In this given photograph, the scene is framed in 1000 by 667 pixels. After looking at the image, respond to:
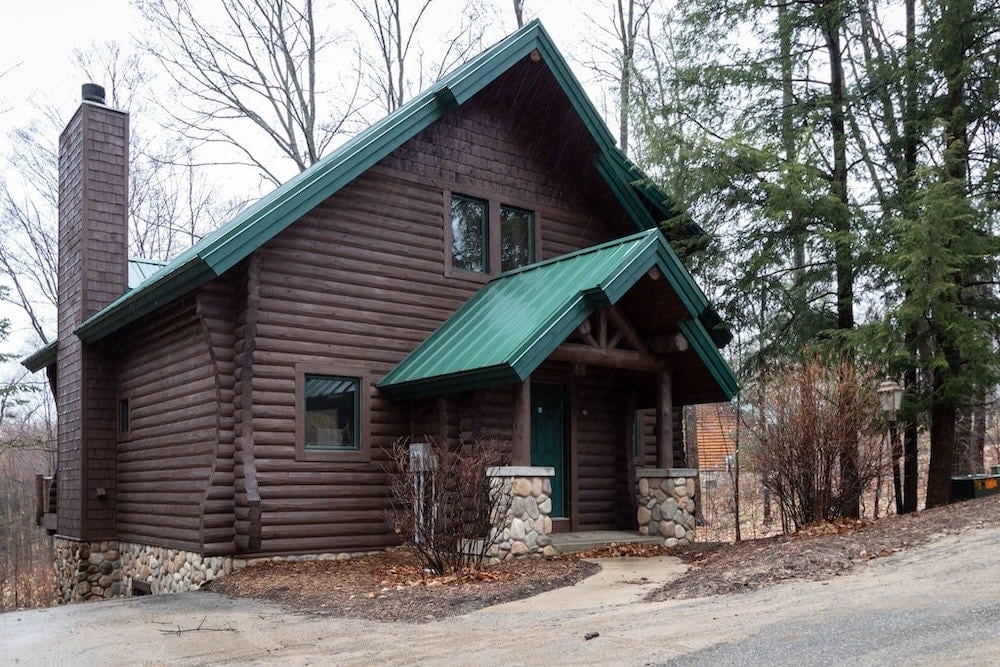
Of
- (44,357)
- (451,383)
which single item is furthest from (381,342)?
(44,357)

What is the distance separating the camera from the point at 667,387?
523 inches

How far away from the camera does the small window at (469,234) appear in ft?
46.6

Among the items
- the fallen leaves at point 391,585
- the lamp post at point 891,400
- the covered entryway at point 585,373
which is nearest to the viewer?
the fallen leaves at point 391,585

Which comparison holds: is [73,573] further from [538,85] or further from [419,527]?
[538,85]

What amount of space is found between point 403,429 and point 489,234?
3424 millimetres

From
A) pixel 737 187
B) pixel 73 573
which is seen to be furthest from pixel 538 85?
pixel 73 573

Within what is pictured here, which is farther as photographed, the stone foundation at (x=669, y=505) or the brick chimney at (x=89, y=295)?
the brick chimney at (x=89, y=295)

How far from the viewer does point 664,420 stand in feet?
43.1

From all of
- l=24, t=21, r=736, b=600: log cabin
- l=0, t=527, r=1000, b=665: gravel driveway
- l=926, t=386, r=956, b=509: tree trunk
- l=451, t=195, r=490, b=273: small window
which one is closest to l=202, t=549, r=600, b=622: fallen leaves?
l=0, t=527, r=1000, b=665: gravel driveway

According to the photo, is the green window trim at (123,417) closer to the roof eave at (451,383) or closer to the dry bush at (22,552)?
the roof eave at (451,383)

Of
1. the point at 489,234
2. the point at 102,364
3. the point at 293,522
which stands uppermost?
the point at 489,234

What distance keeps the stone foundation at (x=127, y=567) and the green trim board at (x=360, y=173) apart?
3328 millimetres

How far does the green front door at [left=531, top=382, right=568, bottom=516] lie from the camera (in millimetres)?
13555

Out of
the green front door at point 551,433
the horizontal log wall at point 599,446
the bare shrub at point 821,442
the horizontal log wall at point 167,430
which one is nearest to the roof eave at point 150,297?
the horizontal log wall at point 167,430
